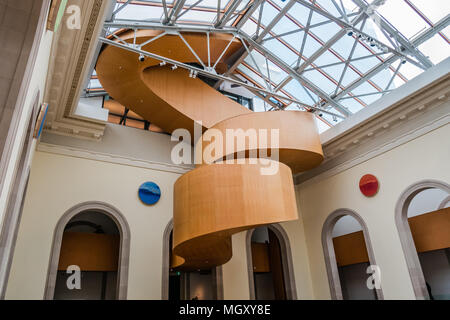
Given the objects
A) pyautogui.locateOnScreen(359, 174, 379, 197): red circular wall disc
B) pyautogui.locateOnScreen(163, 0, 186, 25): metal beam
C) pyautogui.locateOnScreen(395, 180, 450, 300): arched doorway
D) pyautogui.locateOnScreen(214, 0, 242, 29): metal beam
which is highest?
pyautogui.locateOnScreen(214, 0, 242, 29): metal beam

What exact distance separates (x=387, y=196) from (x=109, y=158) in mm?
8692

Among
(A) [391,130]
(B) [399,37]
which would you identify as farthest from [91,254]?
(B) [399,37]

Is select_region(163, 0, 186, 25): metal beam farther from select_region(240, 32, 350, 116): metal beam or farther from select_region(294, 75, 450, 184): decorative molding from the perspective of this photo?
select_region(294, 75, 450, 184): decorative molding

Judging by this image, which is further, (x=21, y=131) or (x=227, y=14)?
(x=227, y=14)

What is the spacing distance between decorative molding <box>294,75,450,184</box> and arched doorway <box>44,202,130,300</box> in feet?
24.2

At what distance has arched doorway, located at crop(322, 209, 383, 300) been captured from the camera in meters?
11.2

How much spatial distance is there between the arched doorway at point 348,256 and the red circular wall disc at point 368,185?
0.84 metres

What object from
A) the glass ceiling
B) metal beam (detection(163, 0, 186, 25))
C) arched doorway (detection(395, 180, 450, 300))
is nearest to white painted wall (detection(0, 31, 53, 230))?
the glass ceiling

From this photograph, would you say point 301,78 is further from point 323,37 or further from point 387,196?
point 387,196

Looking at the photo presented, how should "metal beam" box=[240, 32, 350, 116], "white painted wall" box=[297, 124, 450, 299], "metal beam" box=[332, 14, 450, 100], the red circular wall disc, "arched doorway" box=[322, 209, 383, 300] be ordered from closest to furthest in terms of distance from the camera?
"white painted wall" box=[297, 124, 450, 299], "metal beam" box=[332, 14, 450, 100], the red circular wall disc, "arched doorway" box=[322, 209, 383, 300], "metal beam" box=[240, 32, 350, 116]

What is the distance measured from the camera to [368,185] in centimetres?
1072

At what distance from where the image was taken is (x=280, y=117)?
10.3m

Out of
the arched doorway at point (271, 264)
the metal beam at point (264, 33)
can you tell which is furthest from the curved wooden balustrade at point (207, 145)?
the arched doorway at point (271, 264)

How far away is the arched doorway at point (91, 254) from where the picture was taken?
31.2 feet
